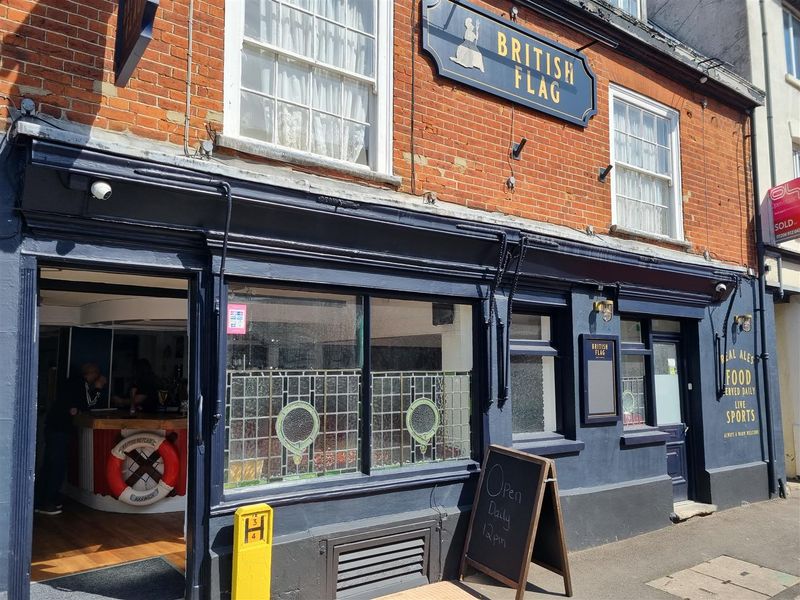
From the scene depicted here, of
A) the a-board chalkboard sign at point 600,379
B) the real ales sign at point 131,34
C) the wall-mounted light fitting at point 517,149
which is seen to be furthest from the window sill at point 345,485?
the wall-mounted light fitting at point 517,149

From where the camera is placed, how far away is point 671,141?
888cm

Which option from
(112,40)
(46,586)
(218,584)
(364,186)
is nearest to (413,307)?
(364,186)

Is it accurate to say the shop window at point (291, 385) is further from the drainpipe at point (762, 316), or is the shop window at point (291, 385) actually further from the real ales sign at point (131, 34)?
the drainpipe at point (762, 316)

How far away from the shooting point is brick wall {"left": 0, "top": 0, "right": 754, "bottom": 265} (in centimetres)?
431

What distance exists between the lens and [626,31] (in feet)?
26.2

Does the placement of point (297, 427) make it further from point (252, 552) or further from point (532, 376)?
point (532, 376)

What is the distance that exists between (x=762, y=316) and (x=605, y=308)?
12.4ft

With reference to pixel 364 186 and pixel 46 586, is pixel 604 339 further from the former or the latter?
pixel 46 586

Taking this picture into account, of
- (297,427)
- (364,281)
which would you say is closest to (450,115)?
(364,281)

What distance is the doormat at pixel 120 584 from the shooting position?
4.93m

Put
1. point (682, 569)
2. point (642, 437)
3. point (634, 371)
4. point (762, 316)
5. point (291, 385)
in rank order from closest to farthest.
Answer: point (291, 385) < point (682, 569) < point (642, 437) < point (634, 371) < point (762, 316)

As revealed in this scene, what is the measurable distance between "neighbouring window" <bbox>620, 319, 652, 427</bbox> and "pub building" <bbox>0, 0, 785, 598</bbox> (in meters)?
0.04

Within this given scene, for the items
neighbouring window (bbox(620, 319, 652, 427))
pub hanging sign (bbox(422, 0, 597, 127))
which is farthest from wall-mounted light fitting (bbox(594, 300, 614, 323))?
pub hanging sign (bbox(422, 0, 597, 127))

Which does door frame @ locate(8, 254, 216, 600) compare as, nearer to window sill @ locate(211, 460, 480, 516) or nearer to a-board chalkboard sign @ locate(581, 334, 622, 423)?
window sill @ locate(211, 460, 480, 516)
